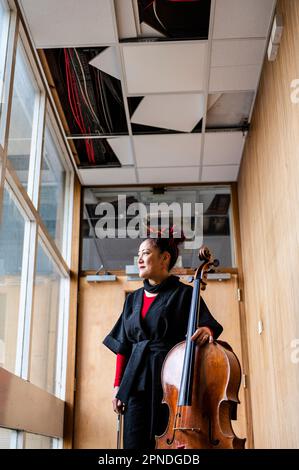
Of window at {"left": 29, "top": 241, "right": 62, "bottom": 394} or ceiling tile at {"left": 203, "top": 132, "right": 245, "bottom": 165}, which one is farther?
ceiling tile at {"left": 203, "top": 132, "right": 245, "bottom": 165}

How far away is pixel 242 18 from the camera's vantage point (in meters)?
3.43

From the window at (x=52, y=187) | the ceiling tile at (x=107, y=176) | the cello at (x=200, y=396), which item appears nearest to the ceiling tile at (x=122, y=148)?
the ceiling tile at (x=107, y=176)

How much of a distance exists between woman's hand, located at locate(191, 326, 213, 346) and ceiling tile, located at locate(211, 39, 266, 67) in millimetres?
2062

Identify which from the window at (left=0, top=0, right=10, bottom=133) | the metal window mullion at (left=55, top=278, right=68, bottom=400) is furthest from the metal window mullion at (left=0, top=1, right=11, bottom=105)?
the metal window mullion at (left=55, top=278, right=68, bottom=400)

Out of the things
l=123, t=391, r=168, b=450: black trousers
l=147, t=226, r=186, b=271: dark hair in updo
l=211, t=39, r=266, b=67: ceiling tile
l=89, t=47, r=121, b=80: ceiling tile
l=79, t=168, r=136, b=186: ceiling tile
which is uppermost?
l=79, t=168, r=136, b=186: ceiling tile

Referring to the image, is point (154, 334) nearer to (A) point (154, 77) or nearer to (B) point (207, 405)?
(B) point (207, 405)

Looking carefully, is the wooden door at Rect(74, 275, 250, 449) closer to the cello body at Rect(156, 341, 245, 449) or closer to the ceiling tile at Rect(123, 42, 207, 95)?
the ceiling tile at Rect(123, 42, 207, 95)

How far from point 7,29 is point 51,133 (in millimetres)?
1295

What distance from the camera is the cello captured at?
2188 mm

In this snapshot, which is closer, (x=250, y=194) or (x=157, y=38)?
(x=157, y=38)

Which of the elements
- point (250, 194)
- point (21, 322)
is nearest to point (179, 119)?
point (250, 194)

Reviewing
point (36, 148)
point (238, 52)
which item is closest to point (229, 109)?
point (238, 52)
